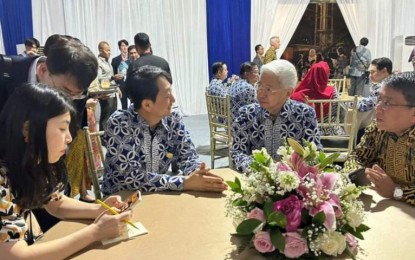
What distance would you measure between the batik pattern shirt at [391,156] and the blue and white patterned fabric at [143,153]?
2.54ft

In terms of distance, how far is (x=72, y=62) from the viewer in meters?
1.75

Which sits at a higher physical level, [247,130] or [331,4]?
[331,4]

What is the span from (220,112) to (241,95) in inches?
11.7

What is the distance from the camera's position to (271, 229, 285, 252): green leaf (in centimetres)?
99

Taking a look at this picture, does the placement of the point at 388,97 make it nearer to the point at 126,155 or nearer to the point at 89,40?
the point at 126,155

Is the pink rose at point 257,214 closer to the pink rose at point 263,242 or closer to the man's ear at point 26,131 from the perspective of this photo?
the pink rose at point 263,242

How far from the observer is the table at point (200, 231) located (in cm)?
112

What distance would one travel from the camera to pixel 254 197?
1.06m

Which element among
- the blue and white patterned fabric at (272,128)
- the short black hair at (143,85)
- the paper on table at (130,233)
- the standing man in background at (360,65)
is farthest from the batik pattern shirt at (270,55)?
the paper on table at (130,233)

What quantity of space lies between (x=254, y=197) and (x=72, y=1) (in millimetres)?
7080

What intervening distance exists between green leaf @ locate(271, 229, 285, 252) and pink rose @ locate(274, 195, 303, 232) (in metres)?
0.03

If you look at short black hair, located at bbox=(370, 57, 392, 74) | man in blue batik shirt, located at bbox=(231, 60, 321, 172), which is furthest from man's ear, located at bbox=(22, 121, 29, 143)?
short black hair, located at bbox=(370, 57, 392, 74)

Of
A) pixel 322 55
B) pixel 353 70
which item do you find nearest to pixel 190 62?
pixel 353 70

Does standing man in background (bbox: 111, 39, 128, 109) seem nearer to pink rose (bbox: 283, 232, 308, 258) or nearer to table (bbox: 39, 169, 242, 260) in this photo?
table (bbox: 39, 169, 242, 260)
